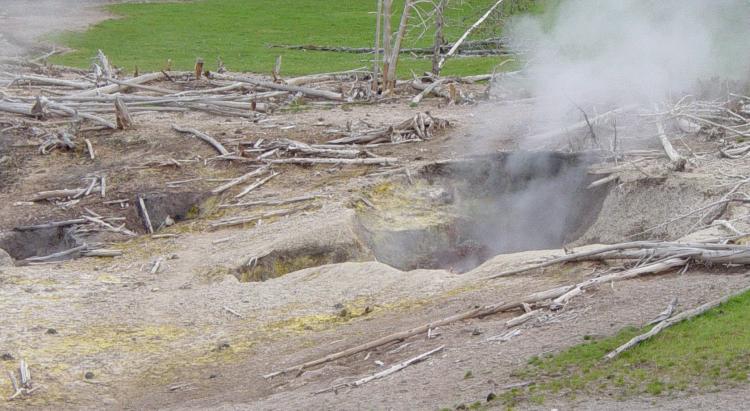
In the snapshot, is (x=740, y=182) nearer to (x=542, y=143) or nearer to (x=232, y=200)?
(x=542, y=143)

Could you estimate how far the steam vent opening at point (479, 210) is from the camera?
577 inches

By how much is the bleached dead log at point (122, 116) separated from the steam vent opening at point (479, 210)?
234 inches

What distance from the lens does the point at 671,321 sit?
8414 mm

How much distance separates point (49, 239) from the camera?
1506 cm

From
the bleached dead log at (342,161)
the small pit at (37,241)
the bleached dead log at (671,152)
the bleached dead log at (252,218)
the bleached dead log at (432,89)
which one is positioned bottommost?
the small pit at (37,241)

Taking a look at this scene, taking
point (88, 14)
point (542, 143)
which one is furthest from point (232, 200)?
point (88, 14)

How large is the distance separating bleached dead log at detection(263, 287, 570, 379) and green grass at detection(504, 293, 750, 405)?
128cm

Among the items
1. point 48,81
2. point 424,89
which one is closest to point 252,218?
point 424,89

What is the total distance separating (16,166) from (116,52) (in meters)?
16.4

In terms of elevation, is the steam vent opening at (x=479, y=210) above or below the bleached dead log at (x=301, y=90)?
below

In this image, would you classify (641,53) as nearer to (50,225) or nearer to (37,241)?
(50,225)

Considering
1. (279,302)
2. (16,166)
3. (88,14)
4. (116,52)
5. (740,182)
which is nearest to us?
(279,302)

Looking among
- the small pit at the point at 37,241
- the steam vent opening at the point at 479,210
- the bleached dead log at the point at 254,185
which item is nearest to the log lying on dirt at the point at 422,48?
the steam vent opening at the point at 479,210

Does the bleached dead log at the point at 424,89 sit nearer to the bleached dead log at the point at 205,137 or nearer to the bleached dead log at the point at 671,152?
the bleached dead log at the point at 205,137
